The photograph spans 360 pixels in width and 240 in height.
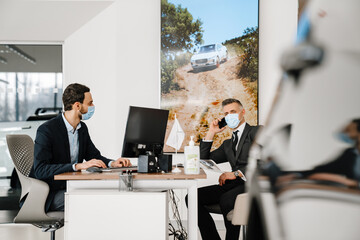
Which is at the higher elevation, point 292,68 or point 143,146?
point 292,68

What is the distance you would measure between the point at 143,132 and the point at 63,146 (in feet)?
1.86

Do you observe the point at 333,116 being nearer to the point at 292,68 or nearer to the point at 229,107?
the point at 292,68

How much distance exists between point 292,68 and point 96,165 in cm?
224

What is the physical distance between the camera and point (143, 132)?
270 centimetres

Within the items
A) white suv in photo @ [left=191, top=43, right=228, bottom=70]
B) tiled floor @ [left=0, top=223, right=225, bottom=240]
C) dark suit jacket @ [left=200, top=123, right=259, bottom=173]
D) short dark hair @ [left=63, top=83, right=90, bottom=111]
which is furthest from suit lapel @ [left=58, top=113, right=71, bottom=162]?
white suv in photo @ [left=191, top=43, right=228, bottom=70]

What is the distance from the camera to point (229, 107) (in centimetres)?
353

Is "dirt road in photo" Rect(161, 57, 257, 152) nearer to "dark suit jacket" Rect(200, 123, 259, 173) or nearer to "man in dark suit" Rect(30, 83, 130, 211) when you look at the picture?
"dark suit jacket" Rect(200, 123, 259, 173)

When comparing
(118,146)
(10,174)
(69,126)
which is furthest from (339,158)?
(10,174)

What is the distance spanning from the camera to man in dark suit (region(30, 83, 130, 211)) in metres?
2.61

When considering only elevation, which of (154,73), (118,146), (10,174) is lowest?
(10,174)

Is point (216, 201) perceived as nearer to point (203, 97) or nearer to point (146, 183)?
point (146, 183)

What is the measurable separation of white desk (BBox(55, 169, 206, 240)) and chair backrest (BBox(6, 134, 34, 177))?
0.84 metres

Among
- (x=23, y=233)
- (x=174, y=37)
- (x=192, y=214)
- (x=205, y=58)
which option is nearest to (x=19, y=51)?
(x=174, y=37)

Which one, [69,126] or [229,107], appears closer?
[69,126]
